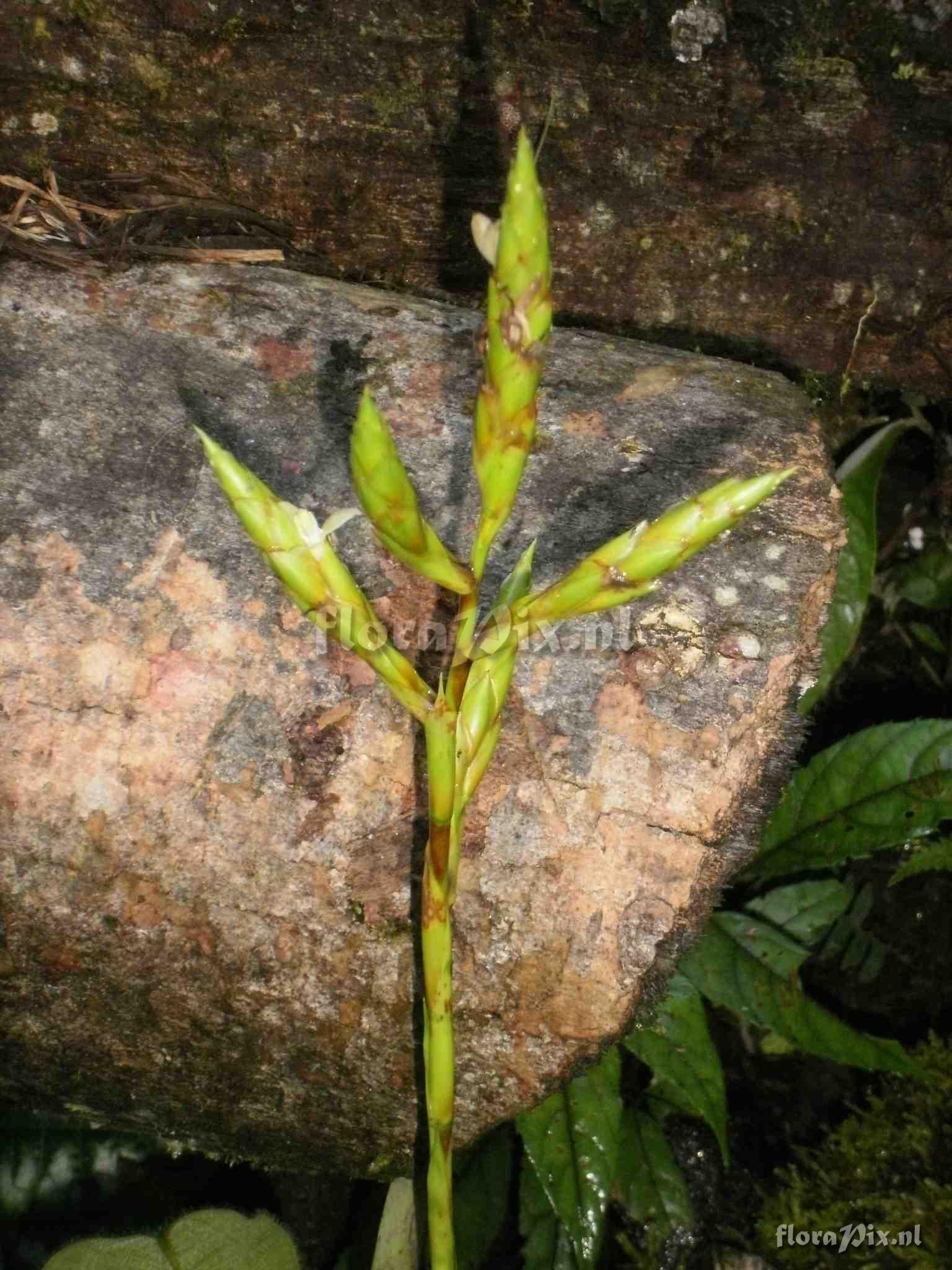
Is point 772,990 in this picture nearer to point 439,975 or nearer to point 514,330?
point 439,975

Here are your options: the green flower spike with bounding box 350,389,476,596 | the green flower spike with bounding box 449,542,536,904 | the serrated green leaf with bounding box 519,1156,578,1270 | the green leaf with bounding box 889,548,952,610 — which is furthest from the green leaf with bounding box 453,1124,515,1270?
the green leaf with bounding box 889,548,952,610

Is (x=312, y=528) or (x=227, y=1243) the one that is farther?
(x=227, y=1243)

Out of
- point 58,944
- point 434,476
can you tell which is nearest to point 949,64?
point 434,476

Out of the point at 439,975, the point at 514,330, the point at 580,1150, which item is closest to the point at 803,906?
the point at 580,1150

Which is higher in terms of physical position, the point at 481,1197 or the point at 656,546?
the point at 656,546

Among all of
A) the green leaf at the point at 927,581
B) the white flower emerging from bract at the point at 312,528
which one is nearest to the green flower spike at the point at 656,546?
the white flower emerging from bract at the point at 312,528

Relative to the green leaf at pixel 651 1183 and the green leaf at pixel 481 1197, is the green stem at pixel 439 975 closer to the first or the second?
the green leaf at pixel 481 1197

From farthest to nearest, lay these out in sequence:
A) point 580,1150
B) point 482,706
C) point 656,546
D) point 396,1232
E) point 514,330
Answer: point 580,1150, point 396,1232, point 482,706, point 656,546, point 514,330

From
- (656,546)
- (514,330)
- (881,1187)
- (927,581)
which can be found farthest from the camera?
(927,581)
